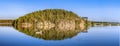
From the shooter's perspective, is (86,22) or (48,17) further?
(48,17)

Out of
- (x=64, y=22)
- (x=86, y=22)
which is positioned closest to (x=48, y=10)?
(x=64, y=22)

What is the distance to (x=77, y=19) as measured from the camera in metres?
93.4

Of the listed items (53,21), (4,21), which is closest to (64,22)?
(53,21)

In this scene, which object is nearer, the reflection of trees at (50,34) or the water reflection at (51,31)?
the reflection of trees at (50,34)

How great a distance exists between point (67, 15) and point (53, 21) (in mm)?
7157

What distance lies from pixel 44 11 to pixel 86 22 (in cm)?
1413

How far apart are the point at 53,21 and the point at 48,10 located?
280 inches

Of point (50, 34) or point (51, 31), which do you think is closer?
point (50, 34)

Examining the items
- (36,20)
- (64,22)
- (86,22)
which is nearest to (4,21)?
(36,20)

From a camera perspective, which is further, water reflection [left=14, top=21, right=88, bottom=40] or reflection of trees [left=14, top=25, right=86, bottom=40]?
water reflection [left=14, top=21, right=88, bottom=40]

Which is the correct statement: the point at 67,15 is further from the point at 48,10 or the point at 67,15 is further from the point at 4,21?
the point at 4,21

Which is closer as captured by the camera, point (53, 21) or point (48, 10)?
point (53, 21)

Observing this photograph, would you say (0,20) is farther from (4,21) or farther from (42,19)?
(42,19)

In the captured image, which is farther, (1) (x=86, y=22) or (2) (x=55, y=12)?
(2) (x=55, y=12)
